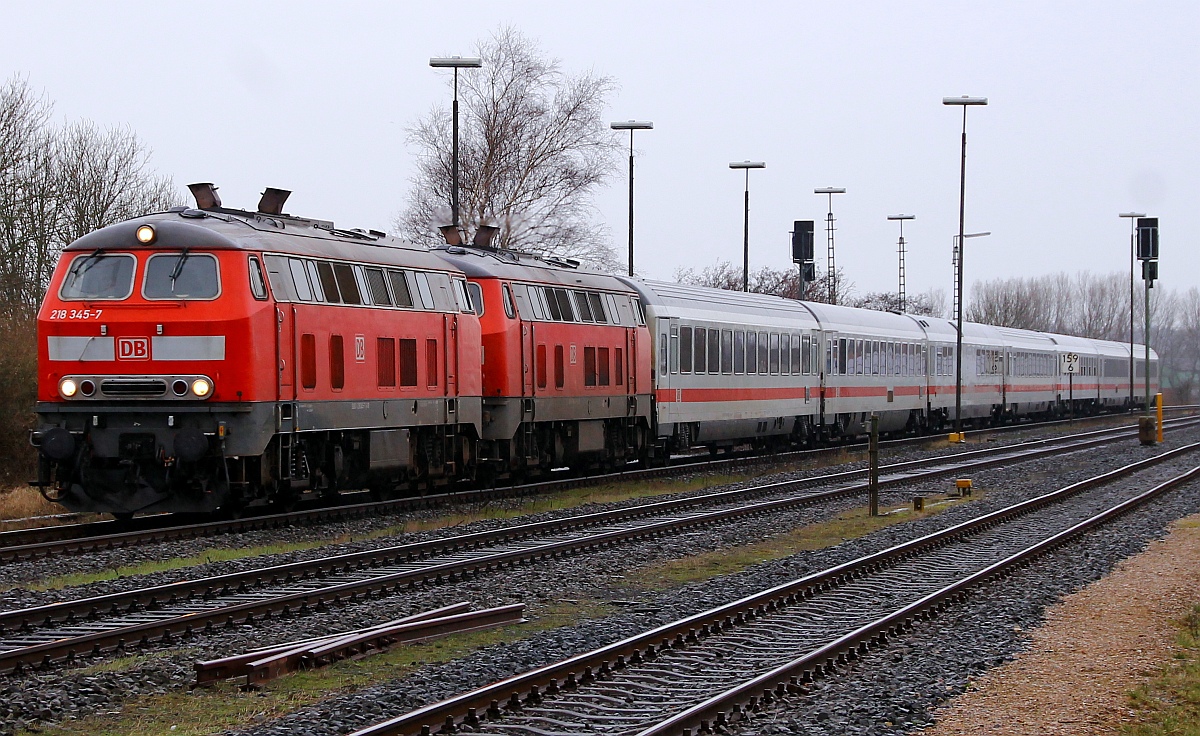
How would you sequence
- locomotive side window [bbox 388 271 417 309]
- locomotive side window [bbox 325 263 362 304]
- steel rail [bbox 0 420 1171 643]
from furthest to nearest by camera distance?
1. locomotive side window [bbox 388 271 417 309]
2. locomotive side window [bbox 325 263 362 304]
3. steel rail [bbox 0 420 1171 643]

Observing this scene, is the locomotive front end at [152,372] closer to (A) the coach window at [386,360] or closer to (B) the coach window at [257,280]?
(B) the coach window at [257,280]

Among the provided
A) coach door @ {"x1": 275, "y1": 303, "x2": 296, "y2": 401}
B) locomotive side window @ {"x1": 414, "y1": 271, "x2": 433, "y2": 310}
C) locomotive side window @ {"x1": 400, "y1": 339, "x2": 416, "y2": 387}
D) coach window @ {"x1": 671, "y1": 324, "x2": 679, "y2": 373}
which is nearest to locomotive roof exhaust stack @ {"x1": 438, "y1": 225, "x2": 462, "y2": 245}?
→ locomotive side window @ {"x1": 414, "y1": 271, "x2": 433, "y2": 310}

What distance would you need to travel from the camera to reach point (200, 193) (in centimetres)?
1866

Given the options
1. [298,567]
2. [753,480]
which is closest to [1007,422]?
[753,480]

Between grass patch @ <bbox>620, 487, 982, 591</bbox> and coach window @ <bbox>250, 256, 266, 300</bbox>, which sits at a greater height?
coach window @ <bbox>250, 256, 266, 300</bbox>

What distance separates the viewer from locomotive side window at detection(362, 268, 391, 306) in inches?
761

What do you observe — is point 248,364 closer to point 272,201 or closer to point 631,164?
point 272,201

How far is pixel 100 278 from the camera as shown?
1705 centimetres

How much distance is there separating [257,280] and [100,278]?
6.31 ft

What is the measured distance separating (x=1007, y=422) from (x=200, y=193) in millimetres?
44797

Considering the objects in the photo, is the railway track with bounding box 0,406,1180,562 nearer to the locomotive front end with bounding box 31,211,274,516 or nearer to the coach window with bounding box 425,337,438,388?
the locomotive front end with bounding box 31,211,274,516

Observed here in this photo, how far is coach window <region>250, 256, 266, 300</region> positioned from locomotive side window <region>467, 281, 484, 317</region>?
573cm

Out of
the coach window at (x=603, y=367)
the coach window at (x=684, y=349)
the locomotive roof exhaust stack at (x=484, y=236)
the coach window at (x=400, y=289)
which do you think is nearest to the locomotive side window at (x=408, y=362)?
the coach window at (x=400, y=289)

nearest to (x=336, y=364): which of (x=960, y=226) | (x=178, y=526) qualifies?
(x=178, y=526)
